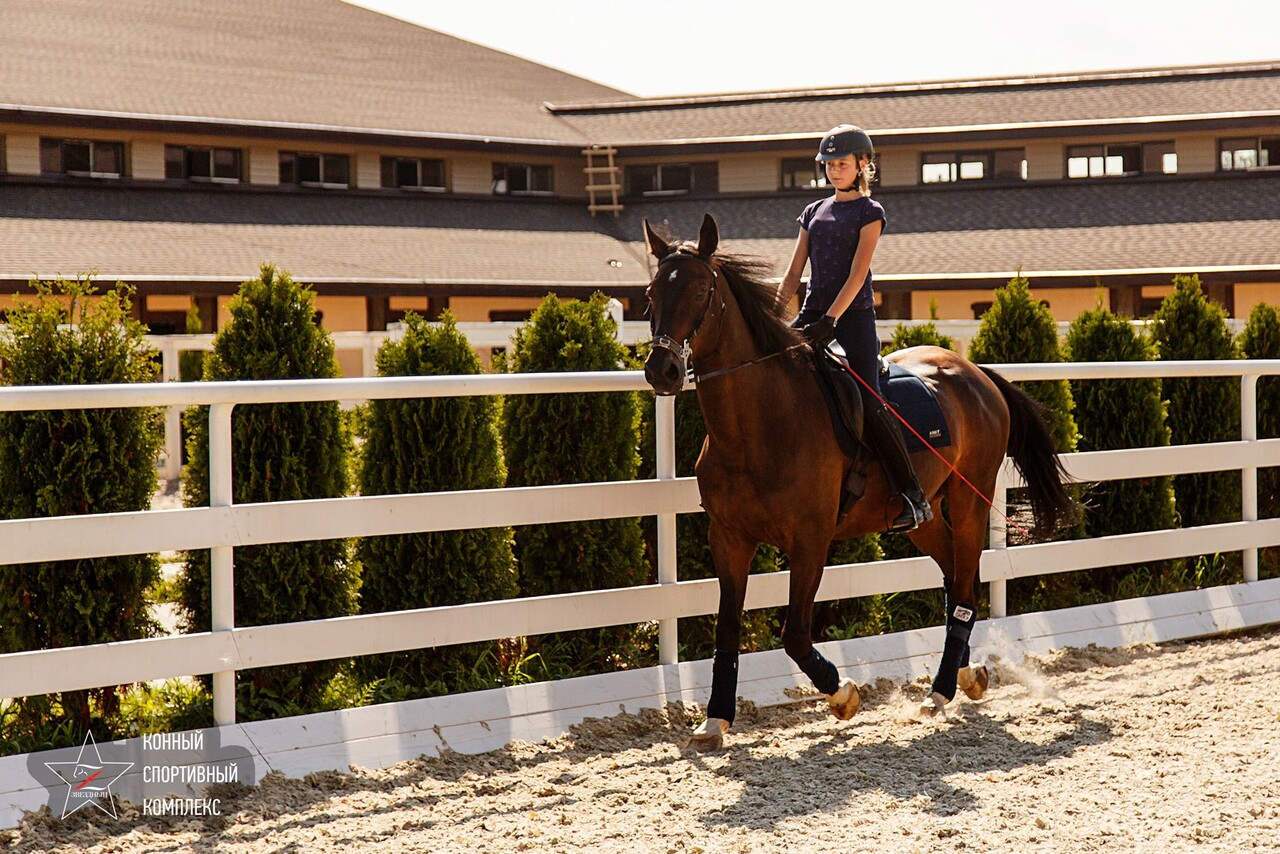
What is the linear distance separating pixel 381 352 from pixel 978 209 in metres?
30.8

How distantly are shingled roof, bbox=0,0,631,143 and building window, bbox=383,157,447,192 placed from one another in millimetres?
1002

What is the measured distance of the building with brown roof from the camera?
30.9 meters

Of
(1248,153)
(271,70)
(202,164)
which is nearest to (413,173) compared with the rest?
(202,164)

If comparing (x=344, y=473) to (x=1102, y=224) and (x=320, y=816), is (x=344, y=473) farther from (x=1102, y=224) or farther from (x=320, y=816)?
(x=1102, y=224)

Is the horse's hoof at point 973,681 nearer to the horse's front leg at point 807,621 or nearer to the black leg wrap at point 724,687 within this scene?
the horse's front leg at point 807,621

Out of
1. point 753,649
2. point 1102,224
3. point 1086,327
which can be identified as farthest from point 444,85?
point 753,649

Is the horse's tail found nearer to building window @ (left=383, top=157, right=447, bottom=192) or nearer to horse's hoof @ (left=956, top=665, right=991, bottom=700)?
horse's hoof @ (left=956, top=665, right=991, bottom=700)

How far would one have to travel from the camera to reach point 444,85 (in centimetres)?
4181

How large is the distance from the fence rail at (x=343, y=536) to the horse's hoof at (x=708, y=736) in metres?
0.77

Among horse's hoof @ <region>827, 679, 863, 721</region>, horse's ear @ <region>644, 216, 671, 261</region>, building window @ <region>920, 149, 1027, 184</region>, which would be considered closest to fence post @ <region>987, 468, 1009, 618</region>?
horse's hoof @ <region>827, 679, 863, 721</region>

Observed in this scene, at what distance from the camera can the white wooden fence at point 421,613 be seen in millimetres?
5211

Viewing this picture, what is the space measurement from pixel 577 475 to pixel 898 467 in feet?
5.46

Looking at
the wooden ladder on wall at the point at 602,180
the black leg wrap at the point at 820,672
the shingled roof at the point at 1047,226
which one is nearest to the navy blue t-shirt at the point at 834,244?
the black leg wrap at the point at 820,672

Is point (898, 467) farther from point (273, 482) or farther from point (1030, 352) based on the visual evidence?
point (1030, 352)
